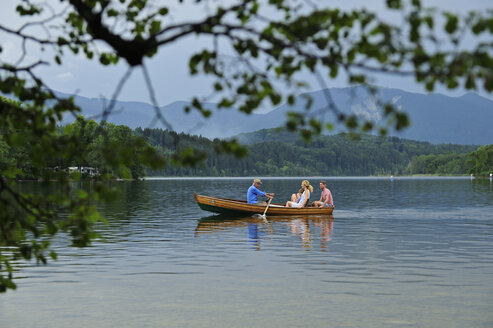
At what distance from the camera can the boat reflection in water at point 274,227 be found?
26433 mm

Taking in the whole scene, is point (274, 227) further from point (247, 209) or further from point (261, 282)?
point (261, 282)

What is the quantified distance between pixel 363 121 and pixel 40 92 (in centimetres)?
381

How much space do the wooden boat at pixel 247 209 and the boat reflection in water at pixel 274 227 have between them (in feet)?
1.11

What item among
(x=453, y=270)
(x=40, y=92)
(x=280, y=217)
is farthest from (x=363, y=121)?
(x=280, y=217)

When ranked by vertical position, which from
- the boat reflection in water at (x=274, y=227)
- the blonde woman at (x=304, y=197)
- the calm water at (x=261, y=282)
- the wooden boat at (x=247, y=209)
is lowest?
the calm water at (x=261, y=282)

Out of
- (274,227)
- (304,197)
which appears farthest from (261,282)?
(304,197)

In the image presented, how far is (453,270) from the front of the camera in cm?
1762

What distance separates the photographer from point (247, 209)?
1515 inches

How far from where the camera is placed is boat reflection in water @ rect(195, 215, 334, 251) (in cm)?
2643

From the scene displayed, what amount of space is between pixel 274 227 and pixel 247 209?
21.8 ft

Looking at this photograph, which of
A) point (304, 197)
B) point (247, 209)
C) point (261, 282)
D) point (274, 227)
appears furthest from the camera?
point (247, 209)

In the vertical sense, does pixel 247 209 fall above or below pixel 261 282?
above

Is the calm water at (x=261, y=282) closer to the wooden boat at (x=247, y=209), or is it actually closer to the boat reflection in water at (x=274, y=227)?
the boat reflection in water at (x=274, y=227)

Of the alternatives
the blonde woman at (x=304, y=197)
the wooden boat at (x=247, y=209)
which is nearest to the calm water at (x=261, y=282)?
the blonde woman at (x=304, y=197)
